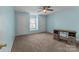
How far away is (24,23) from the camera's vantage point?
1215mm

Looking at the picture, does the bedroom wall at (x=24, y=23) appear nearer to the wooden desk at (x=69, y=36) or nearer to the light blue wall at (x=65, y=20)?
the light blue wall at (x=65, y=20)

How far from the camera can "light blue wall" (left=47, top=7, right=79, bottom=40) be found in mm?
1088

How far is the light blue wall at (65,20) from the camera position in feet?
3.57

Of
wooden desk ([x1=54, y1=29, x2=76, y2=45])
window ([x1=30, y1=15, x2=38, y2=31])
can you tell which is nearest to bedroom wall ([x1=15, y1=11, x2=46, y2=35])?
window ([x1=30, y1=15, x2=38, y2=31])

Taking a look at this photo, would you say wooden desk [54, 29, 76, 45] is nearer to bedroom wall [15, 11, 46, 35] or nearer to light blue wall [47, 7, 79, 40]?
A: light blue wall [47, 7, 79, 40]

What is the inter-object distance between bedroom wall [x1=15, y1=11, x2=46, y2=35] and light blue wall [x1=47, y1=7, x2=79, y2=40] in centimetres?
10

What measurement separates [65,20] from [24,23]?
0.66 m

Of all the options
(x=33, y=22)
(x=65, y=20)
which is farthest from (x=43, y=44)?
(x=65, y=20)

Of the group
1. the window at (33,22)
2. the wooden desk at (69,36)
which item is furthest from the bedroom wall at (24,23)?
the wooden desk at (69,36)

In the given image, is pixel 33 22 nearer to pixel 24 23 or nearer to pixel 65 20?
pixel 24 23
